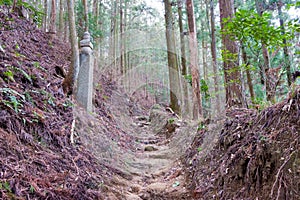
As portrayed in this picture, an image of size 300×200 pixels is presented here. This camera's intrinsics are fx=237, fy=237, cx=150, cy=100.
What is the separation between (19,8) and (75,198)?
7.59 meters

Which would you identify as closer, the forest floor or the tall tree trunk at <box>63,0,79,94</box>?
the forest floor

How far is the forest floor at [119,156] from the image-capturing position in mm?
→ 2240

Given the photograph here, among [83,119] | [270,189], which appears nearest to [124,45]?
[83,119]

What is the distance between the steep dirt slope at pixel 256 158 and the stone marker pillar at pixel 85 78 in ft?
13.0

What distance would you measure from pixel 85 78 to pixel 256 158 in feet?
17.4

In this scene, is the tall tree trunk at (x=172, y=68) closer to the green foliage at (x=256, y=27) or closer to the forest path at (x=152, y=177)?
the forest path at (x=152, y=177)

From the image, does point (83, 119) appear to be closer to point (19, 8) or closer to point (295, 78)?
point (295, 78)

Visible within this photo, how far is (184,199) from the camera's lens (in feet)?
11.0

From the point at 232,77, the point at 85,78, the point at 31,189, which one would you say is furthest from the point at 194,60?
the point at 31,189

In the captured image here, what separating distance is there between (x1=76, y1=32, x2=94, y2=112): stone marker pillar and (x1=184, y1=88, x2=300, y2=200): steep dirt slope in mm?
3972

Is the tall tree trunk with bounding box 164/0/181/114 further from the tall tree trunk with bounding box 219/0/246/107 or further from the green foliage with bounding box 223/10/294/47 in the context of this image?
the green foliage with bounding box 223/10/294/47

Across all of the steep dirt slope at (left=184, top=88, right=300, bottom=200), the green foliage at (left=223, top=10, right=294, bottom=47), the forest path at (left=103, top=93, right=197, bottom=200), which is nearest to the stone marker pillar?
the forest path at (left=103, top=93, right=197, bottom=200)

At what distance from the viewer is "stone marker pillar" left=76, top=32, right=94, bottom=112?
256 inches

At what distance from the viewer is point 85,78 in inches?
263
